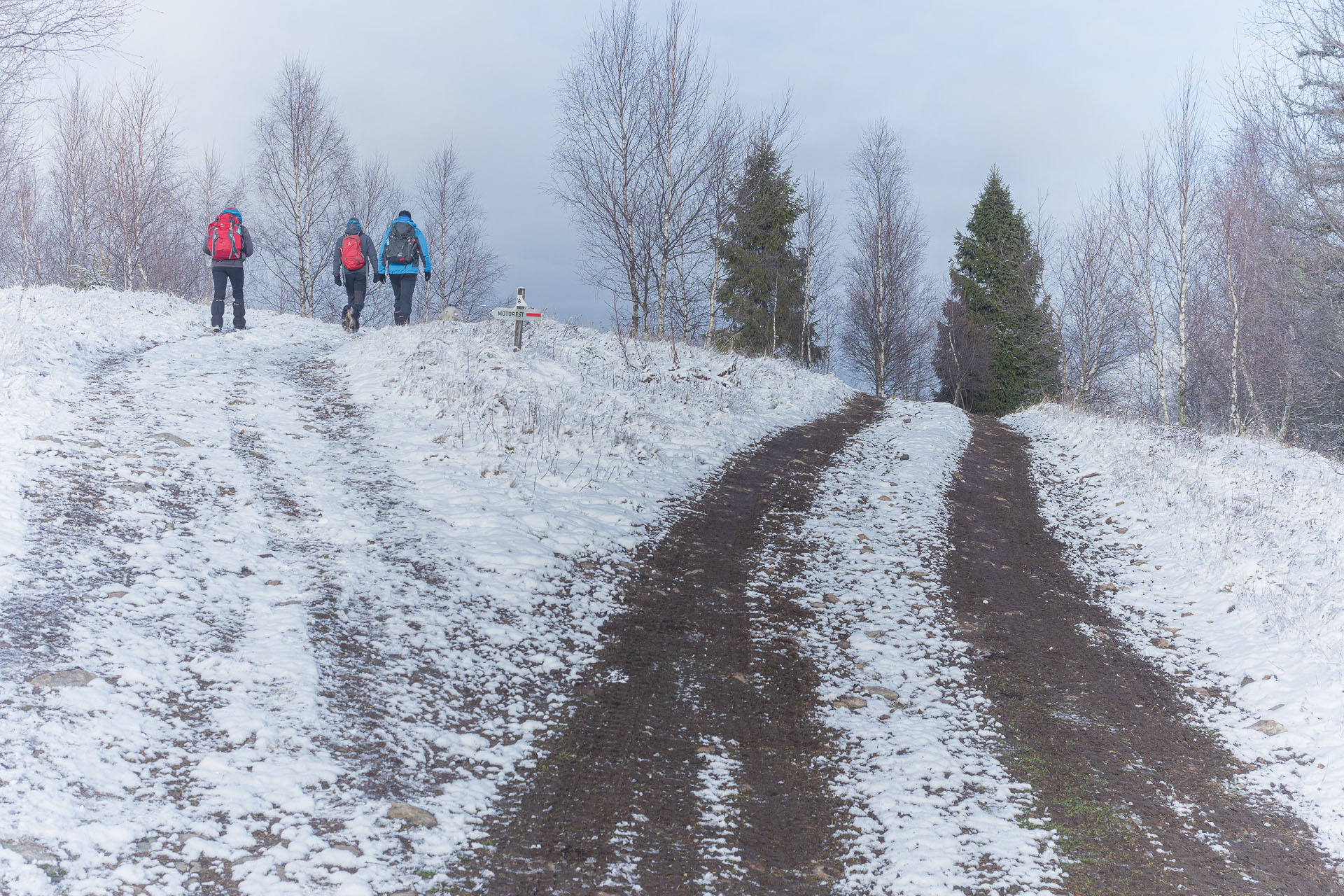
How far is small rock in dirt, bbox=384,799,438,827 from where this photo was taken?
3.37m

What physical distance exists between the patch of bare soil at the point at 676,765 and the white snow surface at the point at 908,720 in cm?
21

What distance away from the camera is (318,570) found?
5398 mm

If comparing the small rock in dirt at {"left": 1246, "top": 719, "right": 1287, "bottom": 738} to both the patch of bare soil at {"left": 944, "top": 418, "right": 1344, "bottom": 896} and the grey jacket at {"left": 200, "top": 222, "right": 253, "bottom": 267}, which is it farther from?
the grey jacket at {"left": 200, "top": 222, "right": 253, "bottom": 267}

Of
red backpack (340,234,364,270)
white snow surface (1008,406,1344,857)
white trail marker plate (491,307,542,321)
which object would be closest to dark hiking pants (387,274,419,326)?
red backpack (340,234,364,270)

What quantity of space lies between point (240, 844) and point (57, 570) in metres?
2.77

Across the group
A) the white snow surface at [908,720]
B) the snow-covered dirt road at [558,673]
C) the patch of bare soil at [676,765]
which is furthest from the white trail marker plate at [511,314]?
the patch of bare soil at [676,765]

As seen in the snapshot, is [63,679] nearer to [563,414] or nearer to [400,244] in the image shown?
[563,414]

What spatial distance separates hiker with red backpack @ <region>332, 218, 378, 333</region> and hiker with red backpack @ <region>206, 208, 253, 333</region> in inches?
65.5

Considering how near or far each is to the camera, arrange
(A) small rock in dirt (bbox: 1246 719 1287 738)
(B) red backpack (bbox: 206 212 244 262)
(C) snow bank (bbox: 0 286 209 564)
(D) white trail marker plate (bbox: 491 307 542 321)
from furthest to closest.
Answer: (B) red backpack (bbox: 206 212 244 262) < (D) white trail marker plate (bbox: 491 307 542 321) < (C) snow bank (bbox: 0 286 209 564) < (A) small rock in dirt (bbox: 1246 719 1287 738)

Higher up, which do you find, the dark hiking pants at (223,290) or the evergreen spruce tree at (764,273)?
the evergreen spruce tree at (764,273)

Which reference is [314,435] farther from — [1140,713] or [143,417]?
[1140,713]

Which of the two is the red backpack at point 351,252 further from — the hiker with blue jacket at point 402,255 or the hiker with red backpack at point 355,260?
the hiker with blue jacket at point 402,255

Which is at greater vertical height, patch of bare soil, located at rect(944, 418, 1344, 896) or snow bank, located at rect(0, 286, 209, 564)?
snow bank, located at rect(0, 286, 209, 564)

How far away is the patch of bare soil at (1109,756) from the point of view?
3.58 meters
